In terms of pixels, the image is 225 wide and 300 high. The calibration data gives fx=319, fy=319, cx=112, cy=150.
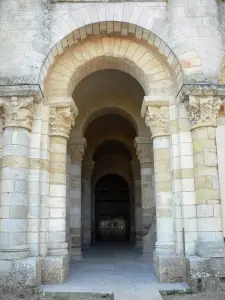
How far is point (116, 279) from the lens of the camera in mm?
6113

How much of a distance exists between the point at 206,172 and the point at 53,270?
328 cm

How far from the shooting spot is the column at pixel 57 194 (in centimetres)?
578

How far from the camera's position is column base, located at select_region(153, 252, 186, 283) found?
5.77 m

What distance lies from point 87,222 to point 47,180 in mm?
6122

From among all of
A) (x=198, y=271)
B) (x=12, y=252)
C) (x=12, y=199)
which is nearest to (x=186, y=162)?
(x=198, y=271)

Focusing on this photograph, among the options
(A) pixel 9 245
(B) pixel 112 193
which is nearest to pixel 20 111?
(A) pixel 9 245

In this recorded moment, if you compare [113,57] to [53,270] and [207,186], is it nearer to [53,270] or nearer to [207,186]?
[207,186]

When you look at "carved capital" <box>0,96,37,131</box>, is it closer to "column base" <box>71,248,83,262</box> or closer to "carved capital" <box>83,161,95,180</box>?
"column base" <box>71,248,83,262</box>

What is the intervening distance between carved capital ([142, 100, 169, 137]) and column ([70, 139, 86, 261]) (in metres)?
3.17

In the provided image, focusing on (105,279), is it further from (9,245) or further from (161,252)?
(9,245)

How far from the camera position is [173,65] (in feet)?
20.8

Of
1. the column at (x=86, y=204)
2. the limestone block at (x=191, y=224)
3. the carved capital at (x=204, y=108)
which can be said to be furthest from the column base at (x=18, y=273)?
the column at (x=86, y=204)

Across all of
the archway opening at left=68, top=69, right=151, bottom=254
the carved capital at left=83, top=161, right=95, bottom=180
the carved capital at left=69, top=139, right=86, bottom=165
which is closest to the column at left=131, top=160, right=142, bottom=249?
the archway opening at left=68, top=69, right=151, bottom=254

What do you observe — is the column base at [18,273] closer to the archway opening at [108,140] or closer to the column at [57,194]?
the column at [57,194]
